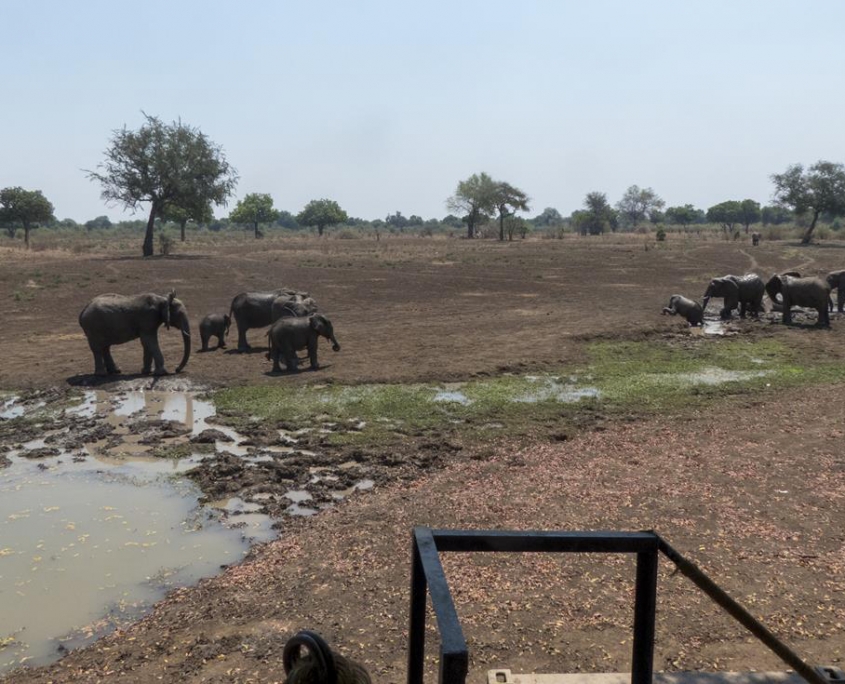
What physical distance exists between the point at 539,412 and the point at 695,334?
9.90 metres

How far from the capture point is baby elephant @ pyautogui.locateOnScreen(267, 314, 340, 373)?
16031 millimetres

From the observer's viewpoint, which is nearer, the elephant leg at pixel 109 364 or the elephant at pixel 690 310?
the elephant leg at pixel 109 364

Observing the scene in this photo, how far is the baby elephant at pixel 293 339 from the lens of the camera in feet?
52.6

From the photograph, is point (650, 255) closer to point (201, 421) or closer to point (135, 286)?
point (135, 286)

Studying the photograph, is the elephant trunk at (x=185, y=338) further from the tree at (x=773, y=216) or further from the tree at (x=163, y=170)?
the tree at (x=773, y=216)

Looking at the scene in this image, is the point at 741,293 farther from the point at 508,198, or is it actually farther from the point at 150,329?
the point at 508,198

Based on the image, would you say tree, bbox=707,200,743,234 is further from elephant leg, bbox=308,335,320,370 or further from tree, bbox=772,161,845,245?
elephant leg, bbox=308,335,320,370

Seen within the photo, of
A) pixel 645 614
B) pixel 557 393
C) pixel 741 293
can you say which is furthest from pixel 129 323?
pixel 741 293

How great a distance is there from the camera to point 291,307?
18172mm


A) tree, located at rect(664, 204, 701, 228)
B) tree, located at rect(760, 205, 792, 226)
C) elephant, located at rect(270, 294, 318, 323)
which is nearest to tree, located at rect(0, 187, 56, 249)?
elephant, located at rect(270, 294, 318, 323)

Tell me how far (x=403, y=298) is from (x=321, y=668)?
27.0 meters

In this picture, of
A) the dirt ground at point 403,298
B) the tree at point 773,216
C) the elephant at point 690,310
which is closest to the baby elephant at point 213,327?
the dirt ground at point 403,298

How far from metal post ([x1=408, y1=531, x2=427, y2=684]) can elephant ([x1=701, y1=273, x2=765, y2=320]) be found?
22686mm

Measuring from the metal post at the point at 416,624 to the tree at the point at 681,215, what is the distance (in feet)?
429
